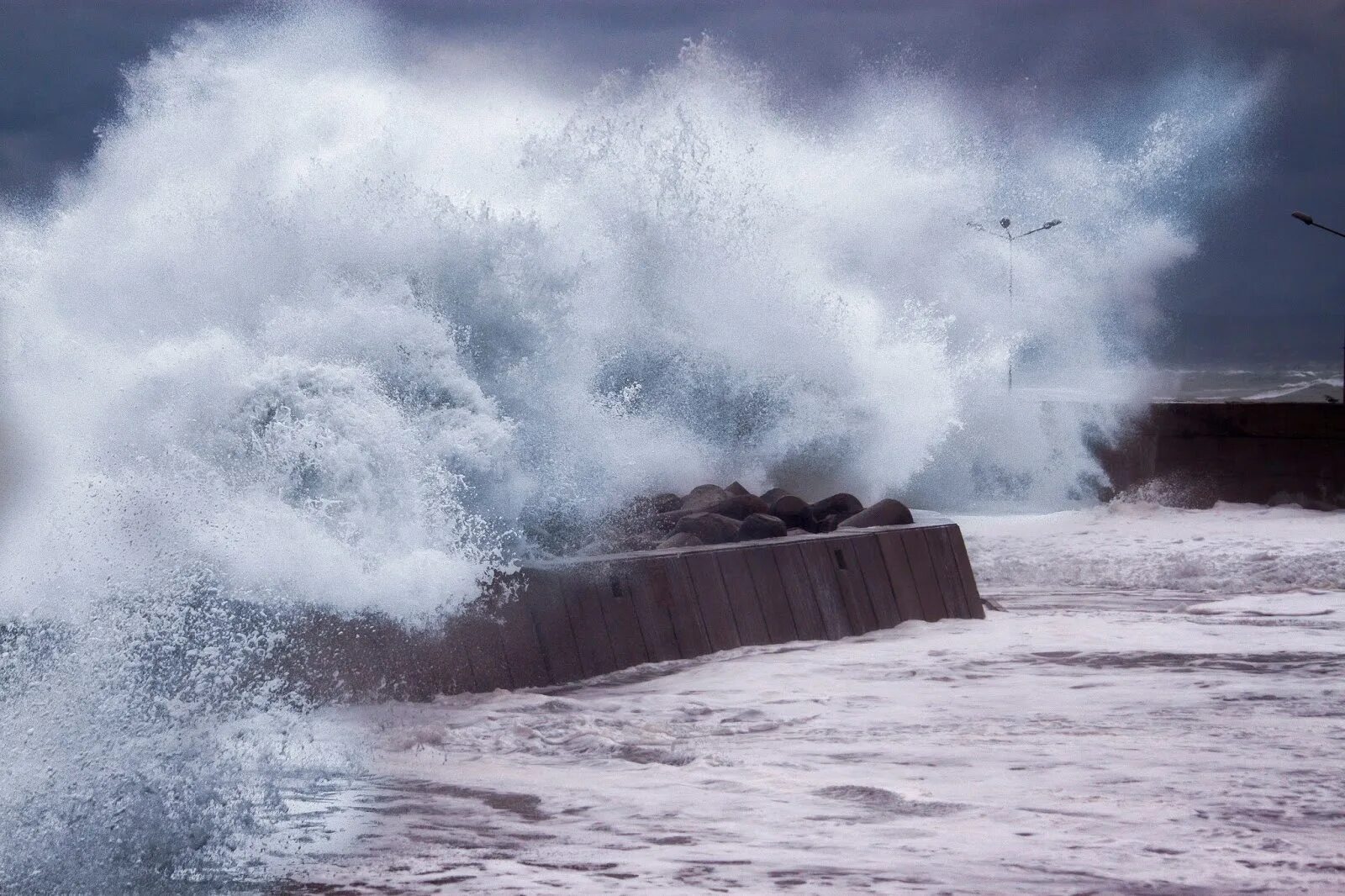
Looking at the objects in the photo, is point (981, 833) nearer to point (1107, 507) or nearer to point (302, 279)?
point (302, 279)

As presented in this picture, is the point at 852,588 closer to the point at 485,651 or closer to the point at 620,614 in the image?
the point at 620,614

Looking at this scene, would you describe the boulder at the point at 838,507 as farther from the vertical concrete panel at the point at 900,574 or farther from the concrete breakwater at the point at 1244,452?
the concrete breakwater at the point at 1244,452

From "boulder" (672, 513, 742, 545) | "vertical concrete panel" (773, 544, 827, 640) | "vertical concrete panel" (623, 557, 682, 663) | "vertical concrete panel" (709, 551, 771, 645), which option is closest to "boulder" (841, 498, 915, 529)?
"boulder" (672, 513, 742, 545)

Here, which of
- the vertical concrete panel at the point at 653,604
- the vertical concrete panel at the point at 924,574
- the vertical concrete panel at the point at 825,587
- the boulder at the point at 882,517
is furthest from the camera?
the boulder at the point at 882,517

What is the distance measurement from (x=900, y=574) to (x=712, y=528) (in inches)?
52.6

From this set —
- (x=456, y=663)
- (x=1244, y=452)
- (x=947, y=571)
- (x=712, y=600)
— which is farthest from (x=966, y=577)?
(x=1244, y=452)

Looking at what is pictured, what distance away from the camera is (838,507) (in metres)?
11.8

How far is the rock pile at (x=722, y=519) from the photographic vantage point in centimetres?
988

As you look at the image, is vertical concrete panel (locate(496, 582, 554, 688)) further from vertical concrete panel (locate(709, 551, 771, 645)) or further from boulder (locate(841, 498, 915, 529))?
boulder (locate(841, 498, 915, 529))

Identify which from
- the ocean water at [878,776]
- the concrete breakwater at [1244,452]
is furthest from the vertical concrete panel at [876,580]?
the concrete breakwater at [1244,452]

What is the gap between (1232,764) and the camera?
19.4 feet

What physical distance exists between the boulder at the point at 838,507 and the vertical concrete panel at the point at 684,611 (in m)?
3.10

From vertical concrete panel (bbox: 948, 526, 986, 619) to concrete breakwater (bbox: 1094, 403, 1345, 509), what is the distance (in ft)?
29.1

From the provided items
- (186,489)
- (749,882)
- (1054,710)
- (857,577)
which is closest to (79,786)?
(749,882)
